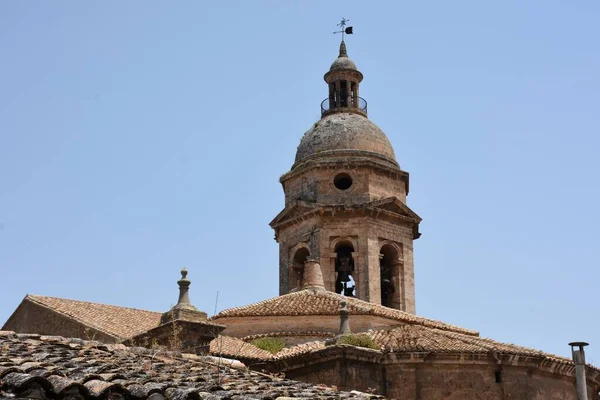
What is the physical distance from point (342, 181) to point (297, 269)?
2.85m

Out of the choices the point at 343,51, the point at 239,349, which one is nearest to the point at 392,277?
the point at 239,349

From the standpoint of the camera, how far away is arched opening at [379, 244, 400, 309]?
25.9m

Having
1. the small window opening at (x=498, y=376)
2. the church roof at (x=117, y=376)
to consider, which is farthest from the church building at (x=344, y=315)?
the church roof at (x=117, y=376)

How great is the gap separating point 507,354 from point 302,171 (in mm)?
9455

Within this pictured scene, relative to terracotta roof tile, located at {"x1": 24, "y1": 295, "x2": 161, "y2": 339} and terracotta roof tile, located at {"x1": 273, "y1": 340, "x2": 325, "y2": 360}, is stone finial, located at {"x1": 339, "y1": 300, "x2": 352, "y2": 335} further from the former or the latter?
terracotta roof tile, located at {"x1": 24, "y1": 295, "x2": 161, "y2": 339}

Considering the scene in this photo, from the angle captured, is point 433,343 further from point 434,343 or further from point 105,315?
point 105,315

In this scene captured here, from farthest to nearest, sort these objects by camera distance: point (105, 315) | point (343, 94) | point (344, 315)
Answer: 1. point (343, 94)
2. point (105, 315)
3. point (344, 315)

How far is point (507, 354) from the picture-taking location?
19297mm

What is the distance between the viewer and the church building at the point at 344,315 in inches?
733

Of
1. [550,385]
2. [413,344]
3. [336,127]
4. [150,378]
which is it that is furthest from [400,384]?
[150,378]

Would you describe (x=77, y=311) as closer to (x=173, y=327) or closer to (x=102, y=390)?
(x=173, y=327)

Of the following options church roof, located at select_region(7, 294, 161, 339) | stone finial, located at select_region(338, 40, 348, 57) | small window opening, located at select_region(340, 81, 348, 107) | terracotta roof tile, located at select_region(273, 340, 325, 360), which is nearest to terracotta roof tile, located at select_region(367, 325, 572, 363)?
terracotta roof tile, located at select_region(273, 340, 325, 360)

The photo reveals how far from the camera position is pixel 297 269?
86.5 feet

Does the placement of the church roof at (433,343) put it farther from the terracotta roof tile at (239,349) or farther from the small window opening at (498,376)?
the terracotta roof tile at (239,349)
